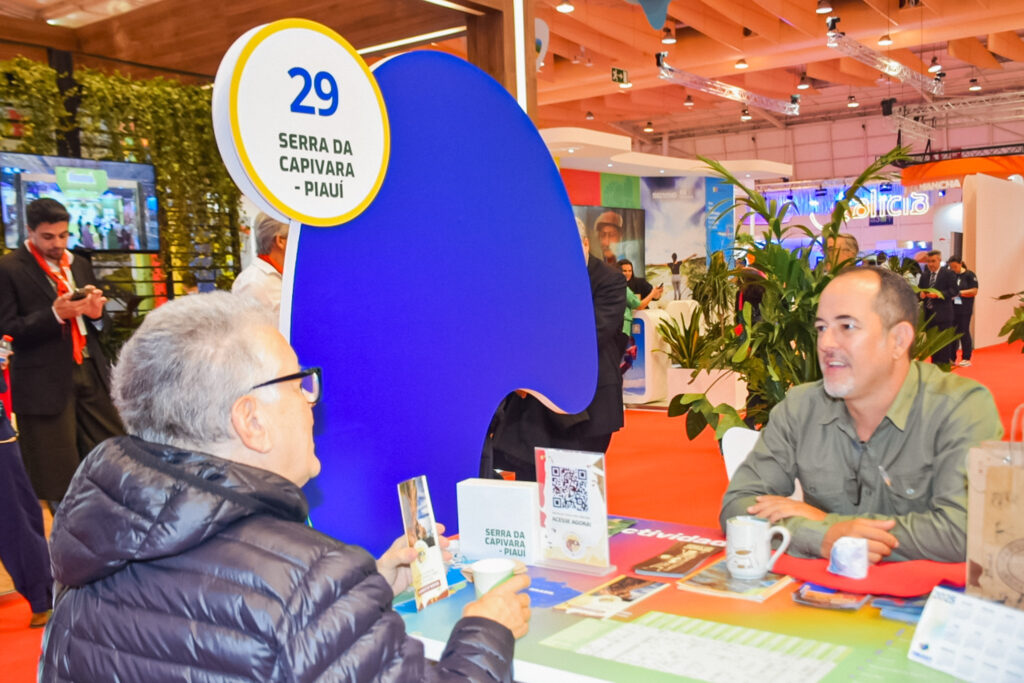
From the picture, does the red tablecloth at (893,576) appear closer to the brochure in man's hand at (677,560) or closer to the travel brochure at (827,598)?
the travel brochure at (827,598)

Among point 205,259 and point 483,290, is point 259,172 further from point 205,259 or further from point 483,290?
point 205,259

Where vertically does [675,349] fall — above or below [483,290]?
below

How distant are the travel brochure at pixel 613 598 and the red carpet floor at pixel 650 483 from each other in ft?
7.72

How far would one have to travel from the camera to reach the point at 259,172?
1.70 meters

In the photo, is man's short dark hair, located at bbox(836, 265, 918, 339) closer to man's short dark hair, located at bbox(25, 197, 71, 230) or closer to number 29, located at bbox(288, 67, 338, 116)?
number 29, located at bbox(288, 67, 338, 116)

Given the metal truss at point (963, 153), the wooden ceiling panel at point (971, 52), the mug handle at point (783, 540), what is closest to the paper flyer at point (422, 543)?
the mug handle at point (783, 540)

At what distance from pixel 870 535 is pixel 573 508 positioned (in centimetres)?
59

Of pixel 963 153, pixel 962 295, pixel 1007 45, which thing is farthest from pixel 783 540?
pixel 963 153

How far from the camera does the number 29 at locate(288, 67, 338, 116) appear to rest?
5.91ft

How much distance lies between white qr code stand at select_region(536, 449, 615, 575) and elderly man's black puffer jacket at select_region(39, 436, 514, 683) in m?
0.74

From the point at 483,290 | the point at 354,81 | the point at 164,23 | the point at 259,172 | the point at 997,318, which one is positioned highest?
the point at 164,23

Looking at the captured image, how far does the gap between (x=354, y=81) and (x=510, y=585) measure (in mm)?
1131

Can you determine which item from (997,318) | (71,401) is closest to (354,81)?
(71,401)

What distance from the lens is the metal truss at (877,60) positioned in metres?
10.6
